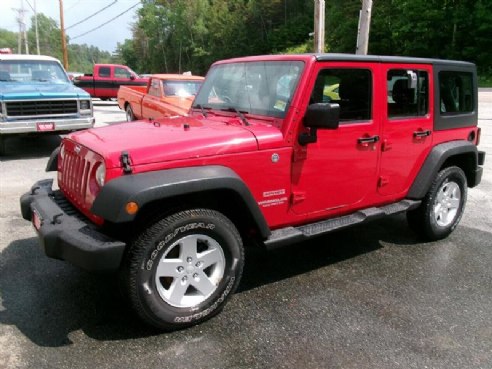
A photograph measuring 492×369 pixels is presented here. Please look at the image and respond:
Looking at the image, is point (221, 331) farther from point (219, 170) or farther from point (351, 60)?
point (351, 60)

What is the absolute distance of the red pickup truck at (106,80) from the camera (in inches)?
808

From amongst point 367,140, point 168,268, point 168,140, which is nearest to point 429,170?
point 367,140

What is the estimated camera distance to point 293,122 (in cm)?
329

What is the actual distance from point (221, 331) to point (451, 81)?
135 inches

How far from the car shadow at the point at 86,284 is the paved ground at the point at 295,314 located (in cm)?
1

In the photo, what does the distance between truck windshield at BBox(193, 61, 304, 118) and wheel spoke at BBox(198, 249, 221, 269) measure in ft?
3.76

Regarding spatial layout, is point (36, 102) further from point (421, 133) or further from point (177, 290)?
point (421, 133)

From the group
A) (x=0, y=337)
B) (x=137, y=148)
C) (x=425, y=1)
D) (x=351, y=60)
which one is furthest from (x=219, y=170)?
(x=425, y=1)

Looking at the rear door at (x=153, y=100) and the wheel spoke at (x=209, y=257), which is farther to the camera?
the rear door at (x=153, y=100)

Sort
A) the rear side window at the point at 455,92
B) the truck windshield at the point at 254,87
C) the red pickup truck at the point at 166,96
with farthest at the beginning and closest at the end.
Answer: the red pickup truck at the point at 166,96, the rear side window at the point at 455,92, the truck windshield at the point at 254,87

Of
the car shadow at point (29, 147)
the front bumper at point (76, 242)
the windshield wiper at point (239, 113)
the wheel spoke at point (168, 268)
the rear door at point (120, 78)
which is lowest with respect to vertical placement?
the car shadow at point (29, 147)

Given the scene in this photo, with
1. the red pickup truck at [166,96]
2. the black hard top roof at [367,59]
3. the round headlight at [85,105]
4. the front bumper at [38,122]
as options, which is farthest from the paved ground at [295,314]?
the red pickup truck at [166,96]

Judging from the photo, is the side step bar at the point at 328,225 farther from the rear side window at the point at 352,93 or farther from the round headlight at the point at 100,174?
the round headlight at the point at 100,174

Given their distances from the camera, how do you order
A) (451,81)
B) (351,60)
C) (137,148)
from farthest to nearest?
(451,81)
(351,60)
(137,148)
